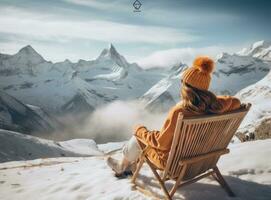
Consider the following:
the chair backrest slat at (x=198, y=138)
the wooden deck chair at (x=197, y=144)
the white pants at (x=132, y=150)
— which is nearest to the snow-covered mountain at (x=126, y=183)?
the wooden deck chair at (x=197, y=144)

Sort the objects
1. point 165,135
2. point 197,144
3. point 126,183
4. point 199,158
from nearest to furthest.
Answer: point 197,144 < point 199,158 < point 165,135 < point 126,183

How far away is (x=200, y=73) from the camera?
6930mm

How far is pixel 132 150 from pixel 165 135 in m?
1.59

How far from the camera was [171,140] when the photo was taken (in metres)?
7.28

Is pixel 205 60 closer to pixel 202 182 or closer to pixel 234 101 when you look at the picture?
pixel 234 101

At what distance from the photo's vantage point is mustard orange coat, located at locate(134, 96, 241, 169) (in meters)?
7.03

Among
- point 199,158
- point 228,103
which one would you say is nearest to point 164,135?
point 199,158

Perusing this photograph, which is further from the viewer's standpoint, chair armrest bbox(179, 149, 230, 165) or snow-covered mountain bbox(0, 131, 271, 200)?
snow-covered mountain bbox(0, 131, 271, 200)

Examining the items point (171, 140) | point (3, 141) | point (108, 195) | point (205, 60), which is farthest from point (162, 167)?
point (3, 141)

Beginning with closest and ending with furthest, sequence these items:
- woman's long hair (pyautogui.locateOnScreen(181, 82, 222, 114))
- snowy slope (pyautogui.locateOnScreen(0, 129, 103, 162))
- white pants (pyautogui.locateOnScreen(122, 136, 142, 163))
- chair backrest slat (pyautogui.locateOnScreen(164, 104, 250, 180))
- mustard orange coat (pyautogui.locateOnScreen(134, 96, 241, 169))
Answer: chair backrest slat (pyautogui.locateOnScreen(164, 104, 250, 180)), woman's long hair (pyautogui.locateOnScreen(181, 82, 222, 114)), mustard orange coat (pyautogui.locateOnScreen(134, 96, 241, 169)), white pants (pyautogui.locateOnScreen(122, 136, 142, 163)), snowy slope (pyautogui.locateOnScreen(0, 129, 103, 162))

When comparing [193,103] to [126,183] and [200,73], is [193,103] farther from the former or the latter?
[126,183]

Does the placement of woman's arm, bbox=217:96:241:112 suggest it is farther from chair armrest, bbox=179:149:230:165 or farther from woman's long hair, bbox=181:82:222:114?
chair armrest, bbox=179:149:230:165

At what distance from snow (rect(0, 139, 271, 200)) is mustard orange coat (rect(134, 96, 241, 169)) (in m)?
0.97

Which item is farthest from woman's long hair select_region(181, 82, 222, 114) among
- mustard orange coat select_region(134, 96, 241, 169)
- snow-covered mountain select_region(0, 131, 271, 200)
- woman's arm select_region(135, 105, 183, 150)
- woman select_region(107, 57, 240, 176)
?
snow-covered mountain select_region(0, 131, 271, 200)
